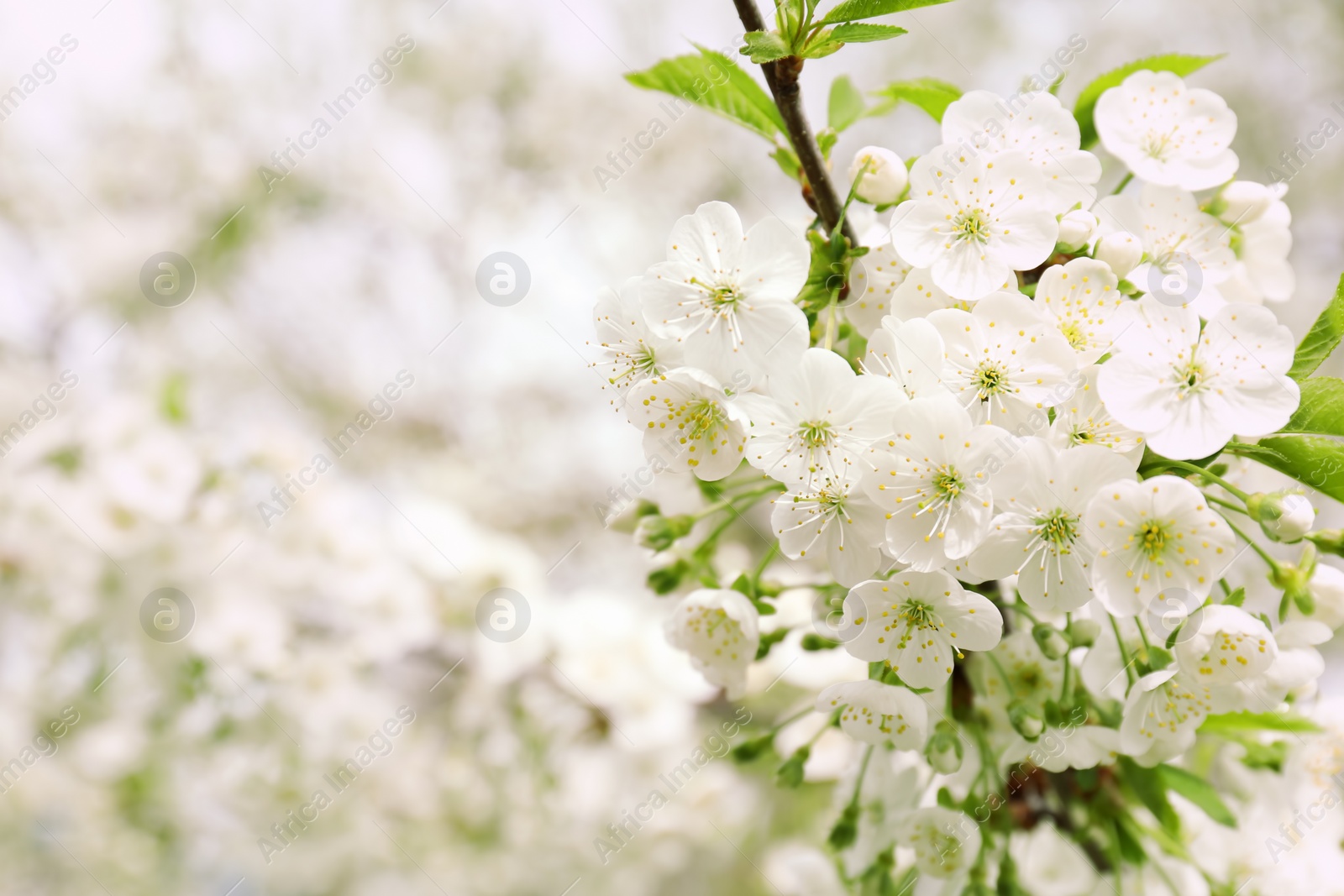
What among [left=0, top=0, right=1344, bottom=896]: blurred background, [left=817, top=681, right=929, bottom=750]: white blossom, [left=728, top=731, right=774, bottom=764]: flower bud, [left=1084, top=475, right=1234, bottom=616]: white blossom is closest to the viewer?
[left=1084, top=475, right=1234, bottom=616]: white blossom

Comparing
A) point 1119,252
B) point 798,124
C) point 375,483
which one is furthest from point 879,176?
point 375,483

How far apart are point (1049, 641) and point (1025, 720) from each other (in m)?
0.07

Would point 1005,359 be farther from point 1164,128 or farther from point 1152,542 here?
point 1164,128

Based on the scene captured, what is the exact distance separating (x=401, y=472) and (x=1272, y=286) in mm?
2553

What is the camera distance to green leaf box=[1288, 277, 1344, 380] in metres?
0.57

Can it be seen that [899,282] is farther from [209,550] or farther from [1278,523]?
[209,550]

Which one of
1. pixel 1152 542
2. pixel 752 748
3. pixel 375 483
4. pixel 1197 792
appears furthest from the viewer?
pixel 375 483

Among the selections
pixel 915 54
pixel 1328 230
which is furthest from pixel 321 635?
pixel 1328 230

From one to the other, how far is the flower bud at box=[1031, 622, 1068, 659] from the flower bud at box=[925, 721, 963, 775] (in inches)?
4.0

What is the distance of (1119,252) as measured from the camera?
22.5 inches

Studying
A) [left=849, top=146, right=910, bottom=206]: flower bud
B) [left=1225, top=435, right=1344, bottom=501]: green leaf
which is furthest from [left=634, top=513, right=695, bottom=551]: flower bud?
[left=1225, top=435, right=1344, bottom=501]: green leaf

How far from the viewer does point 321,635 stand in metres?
1.82

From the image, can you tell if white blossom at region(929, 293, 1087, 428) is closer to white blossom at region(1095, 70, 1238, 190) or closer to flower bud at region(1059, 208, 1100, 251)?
flower bud at region(1059, 208, 1100, 251)

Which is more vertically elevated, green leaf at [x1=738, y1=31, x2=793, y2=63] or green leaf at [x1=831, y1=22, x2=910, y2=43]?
green leaf at [x1=738, y1=31, x2=793, y2=63]
